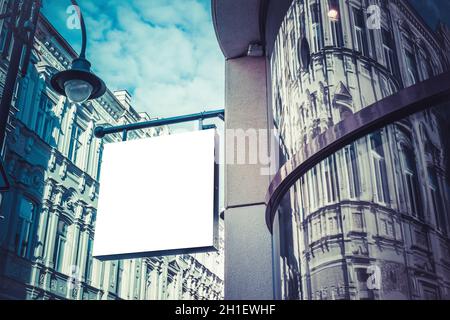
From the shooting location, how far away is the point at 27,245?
14289 mm

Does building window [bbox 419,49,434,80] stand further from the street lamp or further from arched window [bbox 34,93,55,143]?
arched window [bbox 34,93,55,143]

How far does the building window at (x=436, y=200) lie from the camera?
2.40m

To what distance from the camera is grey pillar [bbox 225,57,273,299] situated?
471 centimetres

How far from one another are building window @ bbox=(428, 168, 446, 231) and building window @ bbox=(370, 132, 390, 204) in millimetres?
202

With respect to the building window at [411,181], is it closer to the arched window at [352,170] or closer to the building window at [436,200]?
the building window at [436,200]

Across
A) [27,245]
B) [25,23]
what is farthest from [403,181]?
[27,245]

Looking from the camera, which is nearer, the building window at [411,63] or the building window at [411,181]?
the building window at [411,181]

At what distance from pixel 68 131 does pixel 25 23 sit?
39.0ft

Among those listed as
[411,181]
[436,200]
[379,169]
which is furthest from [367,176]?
[436,200]

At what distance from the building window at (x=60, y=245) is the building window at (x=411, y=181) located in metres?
14.4

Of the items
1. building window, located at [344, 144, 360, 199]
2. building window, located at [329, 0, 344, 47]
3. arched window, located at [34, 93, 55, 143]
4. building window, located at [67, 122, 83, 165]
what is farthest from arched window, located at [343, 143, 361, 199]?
building window, located at [67, 122, 83, 165]

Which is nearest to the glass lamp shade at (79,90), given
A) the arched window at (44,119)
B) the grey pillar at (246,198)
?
the grey pillar at (246,198)

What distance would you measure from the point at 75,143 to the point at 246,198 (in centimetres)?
1392

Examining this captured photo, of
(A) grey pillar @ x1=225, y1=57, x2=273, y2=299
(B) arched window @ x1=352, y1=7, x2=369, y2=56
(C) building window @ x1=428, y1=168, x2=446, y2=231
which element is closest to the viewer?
(C) building window @ x1=428, y1=168, x2=446, y2=231
